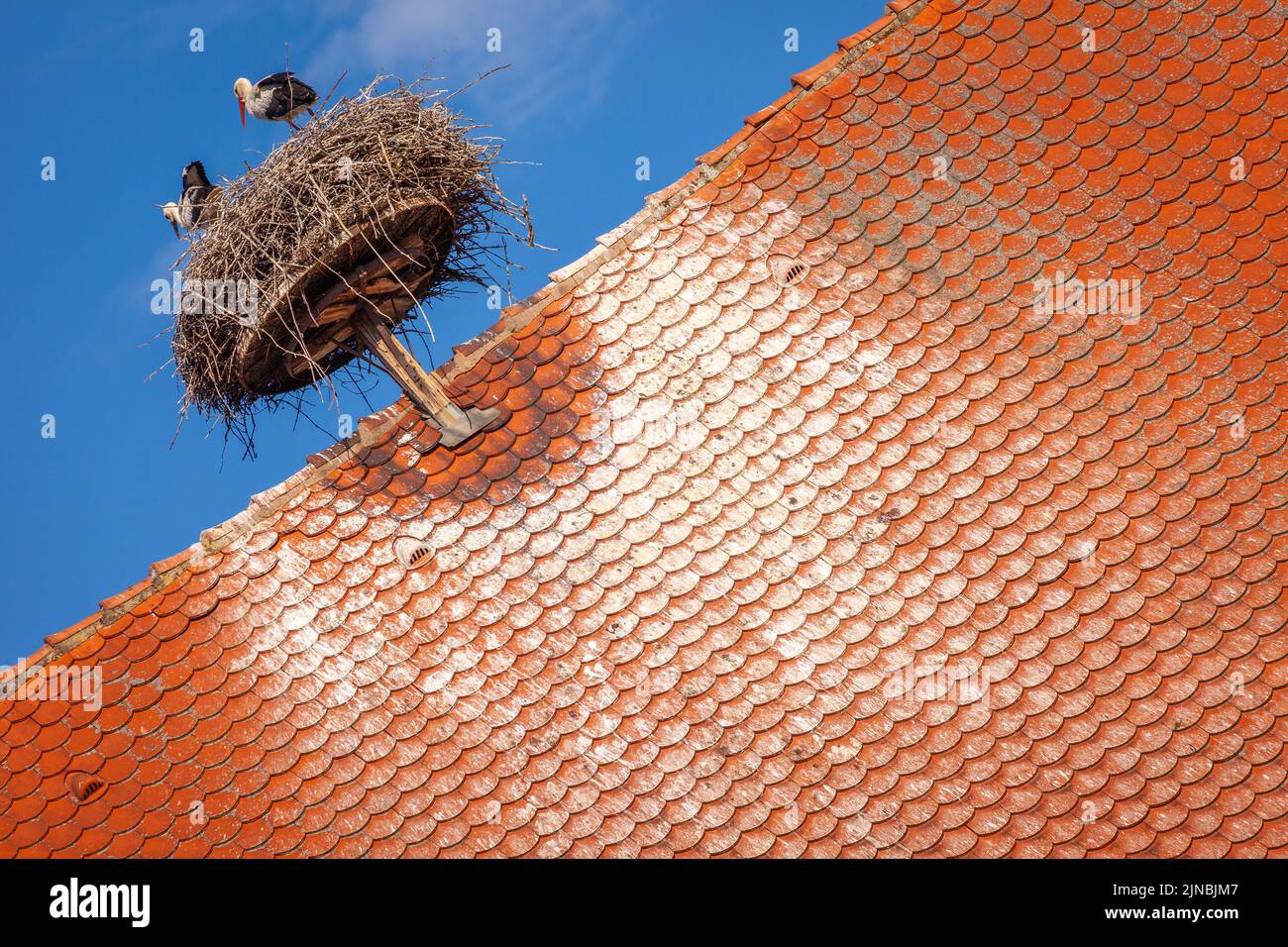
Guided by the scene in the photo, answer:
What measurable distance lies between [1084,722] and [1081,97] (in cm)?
385

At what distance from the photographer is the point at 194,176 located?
911cm

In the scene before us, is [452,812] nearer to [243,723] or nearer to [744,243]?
[243,723]

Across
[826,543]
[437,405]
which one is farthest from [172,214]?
[826,543]

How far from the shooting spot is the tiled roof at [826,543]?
712 centimetres

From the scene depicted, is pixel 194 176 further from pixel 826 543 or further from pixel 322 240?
pixel 826 543

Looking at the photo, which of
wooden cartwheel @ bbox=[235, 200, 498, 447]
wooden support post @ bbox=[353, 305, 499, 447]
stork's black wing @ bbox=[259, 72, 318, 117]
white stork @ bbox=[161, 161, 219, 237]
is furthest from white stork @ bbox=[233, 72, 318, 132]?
wooden support post @ bbox=[353, 305, 499, 447]

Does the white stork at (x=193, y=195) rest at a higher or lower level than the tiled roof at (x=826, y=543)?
higher

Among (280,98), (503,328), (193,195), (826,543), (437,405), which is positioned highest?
(280,98)

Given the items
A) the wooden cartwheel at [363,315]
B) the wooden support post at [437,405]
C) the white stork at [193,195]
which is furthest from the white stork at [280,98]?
the wooden support post at [437,405]

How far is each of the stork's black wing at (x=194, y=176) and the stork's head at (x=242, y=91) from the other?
2.47 feet

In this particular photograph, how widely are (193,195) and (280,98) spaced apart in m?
0.93

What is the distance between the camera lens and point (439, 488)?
316 inches

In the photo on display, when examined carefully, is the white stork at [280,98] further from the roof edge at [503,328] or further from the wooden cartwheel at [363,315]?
the roof edge at [503,328]

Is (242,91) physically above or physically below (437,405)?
above
